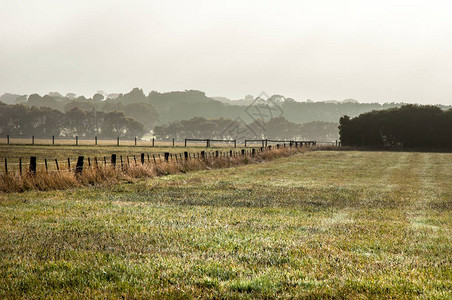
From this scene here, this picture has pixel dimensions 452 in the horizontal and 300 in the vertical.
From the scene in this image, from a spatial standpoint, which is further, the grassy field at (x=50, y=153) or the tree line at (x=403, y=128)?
the tree line at (x=403, y=128)

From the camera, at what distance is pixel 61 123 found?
150875 mm

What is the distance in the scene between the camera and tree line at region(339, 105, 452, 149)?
73.8 m

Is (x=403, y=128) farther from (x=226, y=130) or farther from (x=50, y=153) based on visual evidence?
(x=226, y=130)

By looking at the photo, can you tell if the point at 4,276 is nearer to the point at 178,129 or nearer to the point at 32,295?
the point at 32,295

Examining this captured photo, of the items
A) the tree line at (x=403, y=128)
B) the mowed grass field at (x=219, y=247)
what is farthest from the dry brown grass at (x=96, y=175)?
the tree line at (x=403, y=128)

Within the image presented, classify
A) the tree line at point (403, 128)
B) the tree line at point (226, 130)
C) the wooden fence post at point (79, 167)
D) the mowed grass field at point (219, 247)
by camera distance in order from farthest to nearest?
1. the tree line at point (226, 130)
2. the tree line at point (403, 128)
3. the wooden fence post at point (79, 167)
4. the mowed grass field at point (219, 247)

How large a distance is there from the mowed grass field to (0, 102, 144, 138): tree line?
451ft

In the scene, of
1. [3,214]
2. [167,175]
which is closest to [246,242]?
[3,214]

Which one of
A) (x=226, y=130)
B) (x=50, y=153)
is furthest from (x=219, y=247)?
(x=226, y=130)

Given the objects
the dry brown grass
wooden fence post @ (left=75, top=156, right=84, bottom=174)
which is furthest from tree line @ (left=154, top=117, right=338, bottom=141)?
wooden fence post @ (left=75, top=156, right=84, bottom=174)

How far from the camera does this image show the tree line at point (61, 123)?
5581 inches

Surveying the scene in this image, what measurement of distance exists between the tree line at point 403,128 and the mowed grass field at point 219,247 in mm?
62849

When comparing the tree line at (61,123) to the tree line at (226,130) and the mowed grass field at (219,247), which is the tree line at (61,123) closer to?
the tree line at (226,130)

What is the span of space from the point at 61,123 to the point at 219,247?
152366mm
